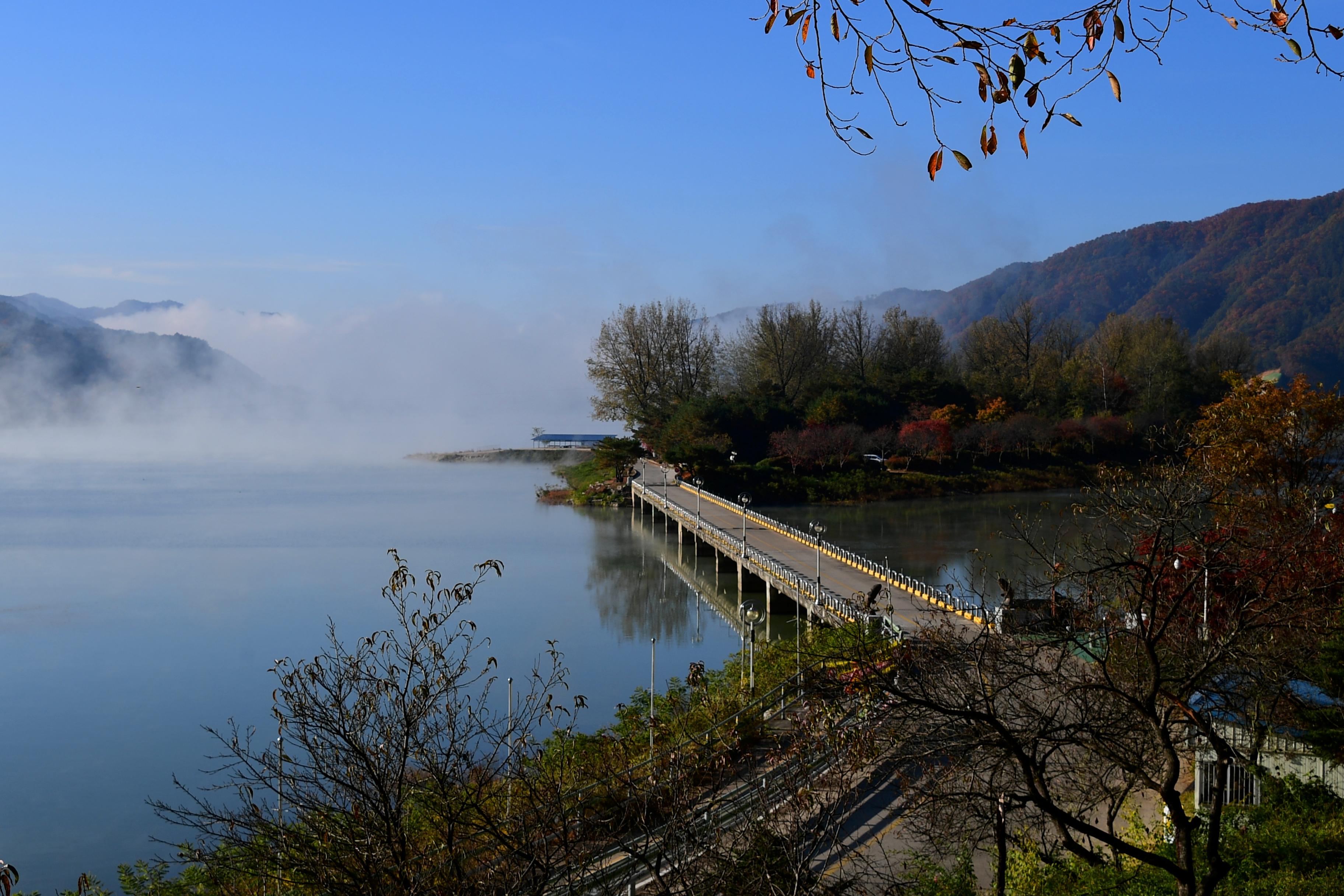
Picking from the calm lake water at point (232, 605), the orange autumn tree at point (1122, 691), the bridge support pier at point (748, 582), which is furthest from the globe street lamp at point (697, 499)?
the orange autumn tree at point (1122, 691)

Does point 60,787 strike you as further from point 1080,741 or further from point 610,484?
point 610,484

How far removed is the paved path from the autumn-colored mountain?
52560 millimetres

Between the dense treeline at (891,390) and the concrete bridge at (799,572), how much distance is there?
35.6 feet

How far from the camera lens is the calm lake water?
1538 centimetres

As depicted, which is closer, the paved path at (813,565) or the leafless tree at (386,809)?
the leafless tree at (386,809)

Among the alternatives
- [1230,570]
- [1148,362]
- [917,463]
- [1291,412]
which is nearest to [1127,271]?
[1148,362]

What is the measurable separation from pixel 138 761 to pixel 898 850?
12574mm

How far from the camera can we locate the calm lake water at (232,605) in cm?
1538

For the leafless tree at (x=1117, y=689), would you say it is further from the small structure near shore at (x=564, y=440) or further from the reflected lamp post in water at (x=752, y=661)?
the small structure near shore at (x=564, y=440)

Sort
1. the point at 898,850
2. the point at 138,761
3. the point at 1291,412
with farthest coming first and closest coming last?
the point at 1291,412 < the point at 138,761 < the point at 898,850

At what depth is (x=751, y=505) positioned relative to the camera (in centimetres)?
5100

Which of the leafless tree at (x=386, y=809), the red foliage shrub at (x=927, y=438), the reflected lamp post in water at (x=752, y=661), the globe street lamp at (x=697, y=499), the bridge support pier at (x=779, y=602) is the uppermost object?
the leafless tree at (x=386, y=809)

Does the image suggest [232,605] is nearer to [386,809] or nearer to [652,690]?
[652,690]

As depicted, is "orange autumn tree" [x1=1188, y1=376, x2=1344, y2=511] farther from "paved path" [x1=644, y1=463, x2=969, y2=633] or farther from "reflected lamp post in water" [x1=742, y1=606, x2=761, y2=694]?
"reflected lamp post in water" [x1=742, y1=606, x2=761, y2=694]
